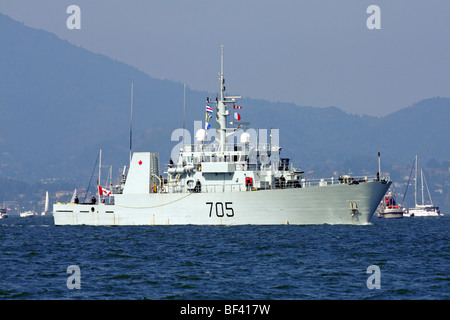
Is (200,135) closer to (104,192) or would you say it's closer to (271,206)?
(104,192)

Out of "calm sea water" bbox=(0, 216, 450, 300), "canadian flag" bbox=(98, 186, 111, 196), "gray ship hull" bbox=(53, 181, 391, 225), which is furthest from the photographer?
"canadian flag" bbox=(98, 186, 111, 196)

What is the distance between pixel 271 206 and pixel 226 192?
341cm

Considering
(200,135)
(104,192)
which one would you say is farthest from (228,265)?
(104,192)

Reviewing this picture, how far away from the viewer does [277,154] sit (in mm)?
57219

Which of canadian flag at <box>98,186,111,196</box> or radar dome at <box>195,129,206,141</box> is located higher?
radar dome at <box>195,129,206,141</box>

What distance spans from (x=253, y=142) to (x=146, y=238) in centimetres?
1523

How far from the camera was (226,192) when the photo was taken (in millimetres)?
53062

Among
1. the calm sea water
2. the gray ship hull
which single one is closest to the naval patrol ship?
the gray ship hull

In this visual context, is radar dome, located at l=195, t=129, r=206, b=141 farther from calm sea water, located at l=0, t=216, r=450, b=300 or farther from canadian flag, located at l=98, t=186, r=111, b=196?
calm sea water, located at l=0, t=216, r=450, b=300

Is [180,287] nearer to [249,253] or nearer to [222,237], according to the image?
[249,253]

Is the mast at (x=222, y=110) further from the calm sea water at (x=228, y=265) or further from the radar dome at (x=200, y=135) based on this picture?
the calm sea water at (x=228, y=265)

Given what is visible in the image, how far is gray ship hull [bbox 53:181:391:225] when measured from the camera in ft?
169

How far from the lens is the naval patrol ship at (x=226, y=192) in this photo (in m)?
52.0
